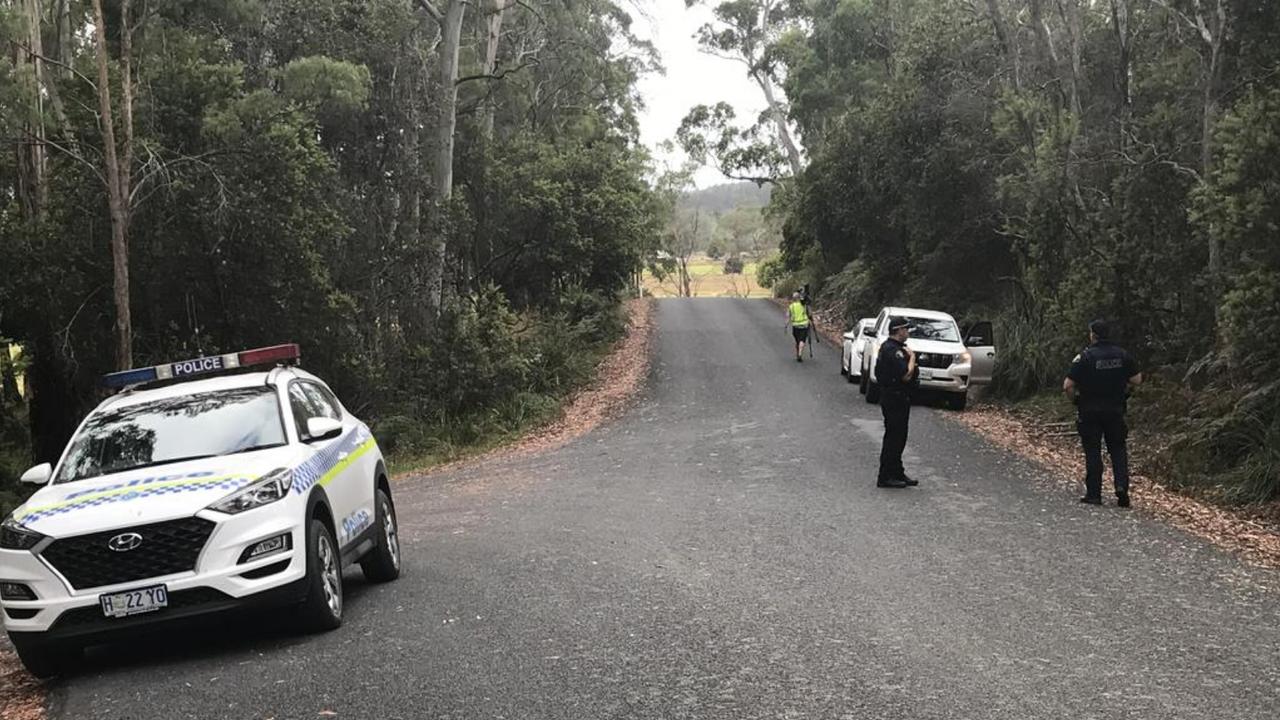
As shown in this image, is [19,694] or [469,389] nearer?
[19,694]

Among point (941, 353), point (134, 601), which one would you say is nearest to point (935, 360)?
point (941, 353)

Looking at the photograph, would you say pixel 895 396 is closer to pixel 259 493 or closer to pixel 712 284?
pixel 259 493

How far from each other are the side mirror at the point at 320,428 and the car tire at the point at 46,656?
A: 192cm

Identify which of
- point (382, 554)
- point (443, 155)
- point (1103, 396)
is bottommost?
point (382, 554)

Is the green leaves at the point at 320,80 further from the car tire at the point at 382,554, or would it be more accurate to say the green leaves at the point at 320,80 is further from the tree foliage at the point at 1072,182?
the car tire at the point at 382,554

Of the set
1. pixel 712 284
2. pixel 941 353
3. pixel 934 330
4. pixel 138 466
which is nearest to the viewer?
pixel 138 466

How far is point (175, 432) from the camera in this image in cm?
784

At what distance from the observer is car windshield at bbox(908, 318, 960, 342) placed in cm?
2188

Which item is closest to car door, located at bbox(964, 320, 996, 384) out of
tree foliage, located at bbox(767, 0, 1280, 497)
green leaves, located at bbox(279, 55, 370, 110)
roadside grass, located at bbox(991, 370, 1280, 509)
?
tree foliage, located at bbox(767, 0, 1280, 497)

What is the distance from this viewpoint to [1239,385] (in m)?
13.7

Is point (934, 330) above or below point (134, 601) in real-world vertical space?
above

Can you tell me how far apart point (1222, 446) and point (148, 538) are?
37.9 feet

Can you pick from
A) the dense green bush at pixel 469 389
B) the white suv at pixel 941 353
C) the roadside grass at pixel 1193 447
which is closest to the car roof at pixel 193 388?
the roadside grass at pixel 1193 447

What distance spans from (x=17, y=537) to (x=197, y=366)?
2372mm
